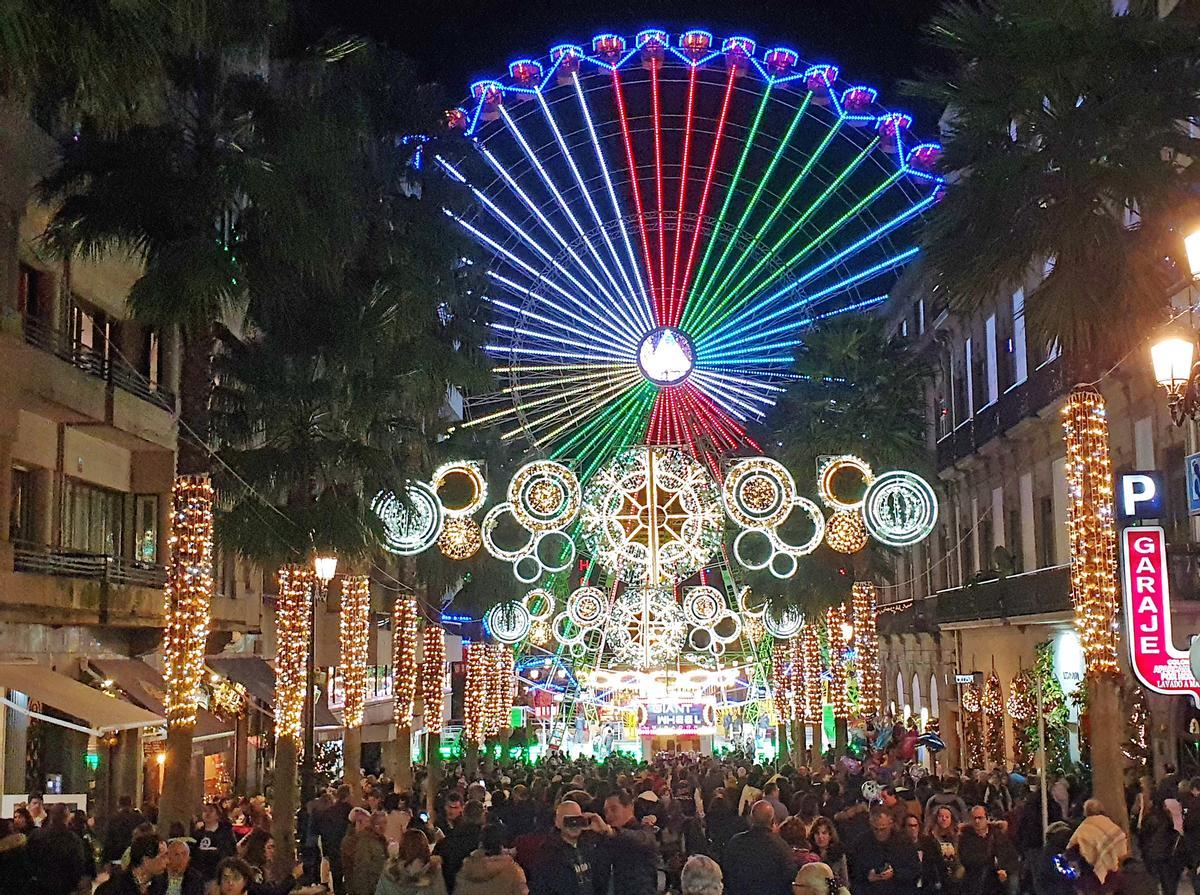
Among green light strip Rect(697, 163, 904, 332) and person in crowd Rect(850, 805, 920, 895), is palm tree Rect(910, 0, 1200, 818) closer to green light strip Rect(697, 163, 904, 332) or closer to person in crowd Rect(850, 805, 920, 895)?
person in crowd Rect(850, 805, 920, 895)

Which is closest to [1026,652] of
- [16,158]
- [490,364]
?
[490,364]

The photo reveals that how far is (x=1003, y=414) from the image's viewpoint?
134 feet

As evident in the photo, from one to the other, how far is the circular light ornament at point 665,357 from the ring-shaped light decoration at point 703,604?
749 cm

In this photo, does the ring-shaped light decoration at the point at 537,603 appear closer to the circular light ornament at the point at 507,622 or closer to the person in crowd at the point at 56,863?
the circular light ornament at the point at 507,622

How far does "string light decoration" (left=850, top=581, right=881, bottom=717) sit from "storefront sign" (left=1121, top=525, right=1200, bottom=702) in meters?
18.4

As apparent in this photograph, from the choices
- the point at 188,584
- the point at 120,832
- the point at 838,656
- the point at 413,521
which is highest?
the point at 413,521

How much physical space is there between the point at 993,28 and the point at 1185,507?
12.0m

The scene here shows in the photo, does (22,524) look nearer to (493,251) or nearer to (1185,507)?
(493,251)

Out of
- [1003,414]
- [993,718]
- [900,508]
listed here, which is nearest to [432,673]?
[993,718]

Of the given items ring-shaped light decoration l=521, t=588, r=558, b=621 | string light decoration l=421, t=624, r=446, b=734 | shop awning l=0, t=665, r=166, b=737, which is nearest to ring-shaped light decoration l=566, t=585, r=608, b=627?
ring-shaped light decoration l=521, t=588, r=558, b=621

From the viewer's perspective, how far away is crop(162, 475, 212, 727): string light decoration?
2080cm

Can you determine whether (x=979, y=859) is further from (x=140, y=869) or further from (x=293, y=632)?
(x=293, y=632)

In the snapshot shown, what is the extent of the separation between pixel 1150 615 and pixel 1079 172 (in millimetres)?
5169

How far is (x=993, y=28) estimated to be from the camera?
19.9 metres
